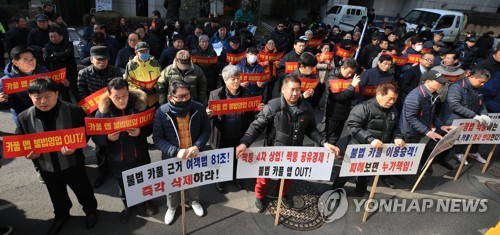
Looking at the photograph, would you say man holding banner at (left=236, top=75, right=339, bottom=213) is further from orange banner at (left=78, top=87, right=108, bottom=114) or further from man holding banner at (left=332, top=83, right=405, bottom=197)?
orange banner at (left=78, top=87, right=108, bottom=114)

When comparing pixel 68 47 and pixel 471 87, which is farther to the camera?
pixel 68 47

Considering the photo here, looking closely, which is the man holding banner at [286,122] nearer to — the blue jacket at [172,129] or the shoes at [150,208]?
the blue jacket at [172,129]

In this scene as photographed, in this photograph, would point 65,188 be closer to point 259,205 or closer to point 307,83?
point 259,205

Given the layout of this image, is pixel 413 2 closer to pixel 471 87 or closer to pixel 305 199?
pixel 471 87

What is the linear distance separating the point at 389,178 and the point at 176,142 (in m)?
3.70

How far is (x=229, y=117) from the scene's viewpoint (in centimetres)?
406

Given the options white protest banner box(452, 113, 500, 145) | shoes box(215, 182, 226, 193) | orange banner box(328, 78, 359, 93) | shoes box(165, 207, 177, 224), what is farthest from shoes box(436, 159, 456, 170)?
shoes box(165, 207, 177, 224)

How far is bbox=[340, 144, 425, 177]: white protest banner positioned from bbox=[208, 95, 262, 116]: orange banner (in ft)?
4.53

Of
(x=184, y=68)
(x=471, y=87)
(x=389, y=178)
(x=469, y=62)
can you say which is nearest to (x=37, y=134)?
(x=184, y=68)

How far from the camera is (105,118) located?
3.01 metres

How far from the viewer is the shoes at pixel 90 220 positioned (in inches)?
140

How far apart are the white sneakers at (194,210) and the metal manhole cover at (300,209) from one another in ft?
3.12

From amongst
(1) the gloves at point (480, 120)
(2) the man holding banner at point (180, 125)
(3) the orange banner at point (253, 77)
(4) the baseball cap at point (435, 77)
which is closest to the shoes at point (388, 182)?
(1) the gloves at point (480, 120)

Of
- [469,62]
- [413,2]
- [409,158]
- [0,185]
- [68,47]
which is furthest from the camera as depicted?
[413,2]
